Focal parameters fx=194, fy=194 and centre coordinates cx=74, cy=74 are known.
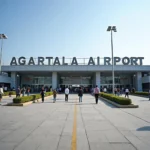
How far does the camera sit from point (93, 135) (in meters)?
6.56

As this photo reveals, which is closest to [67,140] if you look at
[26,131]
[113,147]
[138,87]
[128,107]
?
[113,147]

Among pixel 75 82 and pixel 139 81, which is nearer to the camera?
pixel 139 81

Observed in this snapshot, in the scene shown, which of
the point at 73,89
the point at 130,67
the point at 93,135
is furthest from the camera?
the point at 73,89

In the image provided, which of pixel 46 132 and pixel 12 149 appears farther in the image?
pixel 46 132

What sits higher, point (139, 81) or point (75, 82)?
point (75, 82)

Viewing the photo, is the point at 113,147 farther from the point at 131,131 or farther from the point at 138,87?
the point at 138,87

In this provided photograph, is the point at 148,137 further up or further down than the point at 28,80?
further down

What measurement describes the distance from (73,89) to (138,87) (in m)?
19.9

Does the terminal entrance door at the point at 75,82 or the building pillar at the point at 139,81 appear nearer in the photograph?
the building pillar at the point at 139,81

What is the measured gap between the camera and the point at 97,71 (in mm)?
47969

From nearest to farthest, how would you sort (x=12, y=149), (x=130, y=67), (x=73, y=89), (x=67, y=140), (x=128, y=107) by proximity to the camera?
1. (x=12, y=149)
2. (x=67, y=140)
3. (x=128, y=107)
4. (x=130, y=67)
5. (x=73, y=89)

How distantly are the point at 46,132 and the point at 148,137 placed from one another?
348 cm

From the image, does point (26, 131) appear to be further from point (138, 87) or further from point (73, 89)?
point (73, 89)

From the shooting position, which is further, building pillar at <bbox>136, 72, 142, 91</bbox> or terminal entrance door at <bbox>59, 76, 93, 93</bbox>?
terminal entrance door at <bbox>59, 76, 93, 93</bbox>
